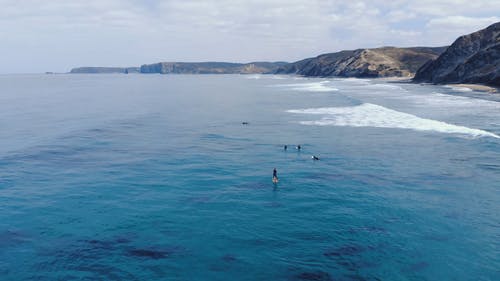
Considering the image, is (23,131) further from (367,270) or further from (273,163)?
(367,270)

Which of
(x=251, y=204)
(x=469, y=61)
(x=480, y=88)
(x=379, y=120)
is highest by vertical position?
(x=469, y=61)

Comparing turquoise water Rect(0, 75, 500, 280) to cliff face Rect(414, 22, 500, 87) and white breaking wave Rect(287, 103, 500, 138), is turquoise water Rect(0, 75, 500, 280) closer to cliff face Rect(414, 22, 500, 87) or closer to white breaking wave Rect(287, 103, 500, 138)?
white breaking wave Rect(287, 103, 500, 138)

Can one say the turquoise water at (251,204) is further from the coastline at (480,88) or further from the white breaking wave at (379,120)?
the coastline at (480,88)

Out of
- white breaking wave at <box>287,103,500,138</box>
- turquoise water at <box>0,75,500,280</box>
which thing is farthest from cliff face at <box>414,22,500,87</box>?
turquoise water at <box>0,75,500,280</box>

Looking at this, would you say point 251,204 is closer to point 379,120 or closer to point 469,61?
point 379,120

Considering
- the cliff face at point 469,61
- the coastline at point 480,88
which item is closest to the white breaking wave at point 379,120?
the coastline at point 480,88

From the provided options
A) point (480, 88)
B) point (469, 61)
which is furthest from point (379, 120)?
point (469, 61)

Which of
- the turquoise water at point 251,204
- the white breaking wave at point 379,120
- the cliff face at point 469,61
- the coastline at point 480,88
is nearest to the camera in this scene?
the turquoise water at point 251,204
